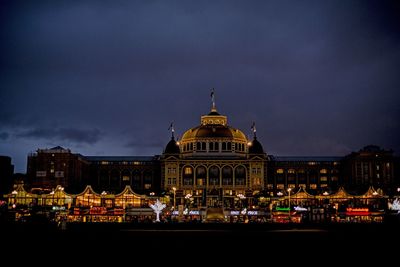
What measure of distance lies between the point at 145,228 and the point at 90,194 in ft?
165

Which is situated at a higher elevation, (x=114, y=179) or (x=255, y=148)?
(x=255, y=148)

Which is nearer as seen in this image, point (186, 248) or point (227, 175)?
point (186, 248)

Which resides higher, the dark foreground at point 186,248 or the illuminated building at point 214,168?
the illuminated building at point 214,168

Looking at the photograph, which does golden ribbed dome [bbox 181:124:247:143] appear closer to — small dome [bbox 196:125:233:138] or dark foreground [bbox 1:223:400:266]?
small dome [bbox 196:125:233:138]

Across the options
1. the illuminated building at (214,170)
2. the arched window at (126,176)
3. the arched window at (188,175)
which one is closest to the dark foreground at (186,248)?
the illuminated building at (214,170)

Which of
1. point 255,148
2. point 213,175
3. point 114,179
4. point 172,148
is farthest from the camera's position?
point 114,179

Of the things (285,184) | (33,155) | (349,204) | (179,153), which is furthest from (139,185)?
(349,204)

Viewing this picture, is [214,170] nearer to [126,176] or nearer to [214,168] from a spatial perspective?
[214,168]

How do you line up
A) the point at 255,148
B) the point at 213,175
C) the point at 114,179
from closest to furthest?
1. the point at 213,175
2. the point at 255,148
3. the point at 114,179

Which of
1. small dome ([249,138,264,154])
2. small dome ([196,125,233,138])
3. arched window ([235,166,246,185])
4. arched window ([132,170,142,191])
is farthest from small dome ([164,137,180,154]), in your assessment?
small dome ([249,138,264,154])

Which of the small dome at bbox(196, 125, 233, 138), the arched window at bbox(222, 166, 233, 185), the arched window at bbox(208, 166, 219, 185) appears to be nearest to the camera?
the arched window at bbox(222, 166, 233, 185)

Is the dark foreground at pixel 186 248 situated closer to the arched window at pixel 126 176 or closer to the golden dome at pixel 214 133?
the golden dome at pixel 214 133

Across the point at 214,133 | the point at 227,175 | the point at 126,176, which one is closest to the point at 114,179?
the point at 126,176

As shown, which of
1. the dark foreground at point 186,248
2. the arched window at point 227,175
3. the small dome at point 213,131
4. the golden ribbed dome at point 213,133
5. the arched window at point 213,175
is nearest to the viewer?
the dark foreground at point 186,248
